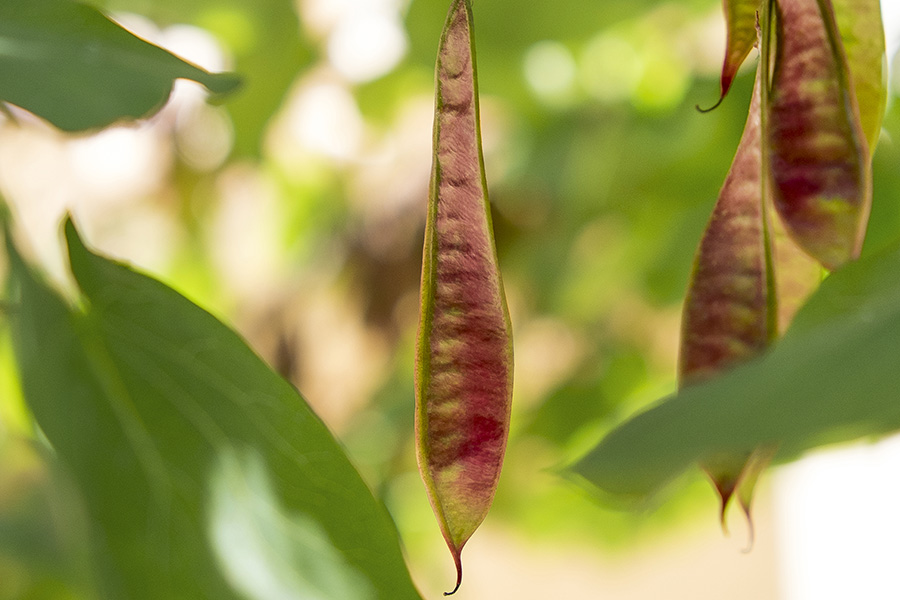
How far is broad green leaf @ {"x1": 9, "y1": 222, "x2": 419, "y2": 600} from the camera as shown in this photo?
0.47 ft

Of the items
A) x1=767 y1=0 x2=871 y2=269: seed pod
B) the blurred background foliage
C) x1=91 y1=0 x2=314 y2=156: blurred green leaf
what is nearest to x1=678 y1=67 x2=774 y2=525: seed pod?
x1=767 y1=0 x2=871 y2=269: seed pod

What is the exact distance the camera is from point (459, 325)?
0.43 ft

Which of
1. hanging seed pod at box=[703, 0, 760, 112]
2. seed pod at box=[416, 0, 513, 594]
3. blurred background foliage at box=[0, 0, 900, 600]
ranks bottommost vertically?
blurred background foliage at box=[0, 0, 900, 600]

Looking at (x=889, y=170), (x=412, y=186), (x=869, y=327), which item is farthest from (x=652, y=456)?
(x=412, y=186)

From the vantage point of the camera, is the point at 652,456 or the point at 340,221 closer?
the point at 652,456

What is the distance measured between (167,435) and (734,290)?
0.33 feet

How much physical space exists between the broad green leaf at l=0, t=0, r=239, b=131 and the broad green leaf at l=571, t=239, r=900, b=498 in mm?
98

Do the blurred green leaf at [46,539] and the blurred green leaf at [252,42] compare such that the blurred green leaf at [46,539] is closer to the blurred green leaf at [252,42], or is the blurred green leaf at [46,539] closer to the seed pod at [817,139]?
the seed pod at [817,139]

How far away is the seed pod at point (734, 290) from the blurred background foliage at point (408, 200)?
0.22 metres

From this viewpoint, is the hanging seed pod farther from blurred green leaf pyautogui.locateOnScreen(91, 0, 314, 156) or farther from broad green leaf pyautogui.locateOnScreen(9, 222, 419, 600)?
blurred green leaf pyautogui.locateOnScreen(91, 0, 314, 156)

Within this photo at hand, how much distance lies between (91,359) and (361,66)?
1.47 feet

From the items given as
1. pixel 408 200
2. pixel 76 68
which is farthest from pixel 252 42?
pixel 76 68

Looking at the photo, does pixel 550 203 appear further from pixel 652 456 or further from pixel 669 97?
pixel 652 456

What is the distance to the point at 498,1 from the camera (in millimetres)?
415
